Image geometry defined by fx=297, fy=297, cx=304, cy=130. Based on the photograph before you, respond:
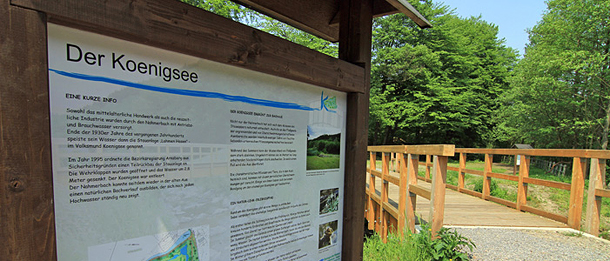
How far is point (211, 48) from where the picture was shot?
1289mm

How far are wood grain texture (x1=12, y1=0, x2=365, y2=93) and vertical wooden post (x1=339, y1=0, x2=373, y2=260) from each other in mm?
380

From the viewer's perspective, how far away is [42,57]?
93cm

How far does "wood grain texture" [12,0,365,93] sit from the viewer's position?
99cm

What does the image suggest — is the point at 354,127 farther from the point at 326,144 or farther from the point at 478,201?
the point at 478,201

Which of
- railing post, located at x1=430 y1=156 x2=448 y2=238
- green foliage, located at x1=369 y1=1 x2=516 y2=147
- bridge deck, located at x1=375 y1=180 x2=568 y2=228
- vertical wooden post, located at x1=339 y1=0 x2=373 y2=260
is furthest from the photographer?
green foliage, located at x1=369 y1=1 x2=516 y2=147

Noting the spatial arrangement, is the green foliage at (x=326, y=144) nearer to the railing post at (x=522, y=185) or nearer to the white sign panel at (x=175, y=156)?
the white sign panel at (x=175, y=156)

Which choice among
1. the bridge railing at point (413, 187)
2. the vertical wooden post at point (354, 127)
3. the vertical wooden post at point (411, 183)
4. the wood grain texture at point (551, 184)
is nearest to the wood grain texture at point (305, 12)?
the vertical wooden post at point (354, 127)

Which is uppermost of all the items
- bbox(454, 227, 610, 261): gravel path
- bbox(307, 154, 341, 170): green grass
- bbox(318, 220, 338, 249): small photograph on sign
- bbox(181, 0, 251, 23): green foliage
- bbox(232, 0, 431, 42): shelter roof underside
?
bbox(181, 0, 251, 23): green foliage

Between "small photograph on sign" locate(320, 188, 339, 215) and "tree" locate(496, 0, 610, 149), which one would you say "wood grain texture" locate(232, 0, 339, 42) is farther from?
"tree" locate(496, 0, 610, 149)

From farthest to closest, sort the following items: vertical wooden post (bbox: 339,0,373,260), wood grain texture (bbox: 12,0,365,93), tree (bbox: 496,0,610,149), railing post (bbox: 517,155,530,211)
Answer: tree (bbox: 496,0,610,149) → railing post (bbox: 517,155,530,211) → vertical wooden post (bbox: 339,0,373,260) → wood grain texture (bbox: 12,0,365,93)

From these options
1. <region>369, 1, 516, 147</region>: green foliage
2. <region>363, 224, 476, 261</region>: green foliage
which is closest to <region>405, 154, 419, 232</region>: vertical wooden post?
<region>363, 224, 476, 261</region>: green foliage

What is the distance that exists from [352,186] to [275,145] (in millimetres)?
723

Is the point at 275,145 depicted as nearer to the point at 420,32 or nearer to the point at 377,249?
the point at 377,249

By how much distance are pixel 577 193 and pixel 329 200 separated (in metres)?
4.43
